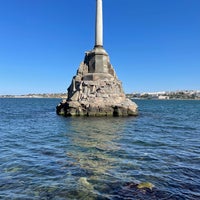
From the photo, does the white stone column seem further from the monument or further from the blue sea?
the blue sea

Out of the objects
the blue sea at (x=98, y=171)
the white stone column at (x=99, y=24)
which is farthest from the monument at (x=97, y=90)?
the blue sea at (x=98, y=171)

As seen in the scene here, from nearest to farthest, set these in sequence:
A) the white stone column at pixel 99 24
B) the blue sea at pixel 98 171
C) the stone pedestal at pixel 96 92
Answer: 1. the blue sea at pixel 98 171
2. the stone pedestal at pixel 96 92
3. the white stone column at pixel 99 24

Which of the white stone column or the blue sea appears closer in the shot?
the blue sea

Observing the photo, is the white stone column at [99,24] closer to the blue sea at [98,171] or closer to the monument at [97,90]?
the monument at [97,90]

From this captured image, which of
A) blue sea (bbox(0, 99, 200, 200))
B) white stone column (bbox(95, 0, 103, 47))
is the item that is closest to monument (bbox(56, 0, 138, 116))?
white stone column (bbox(95, 0, 103, 47))

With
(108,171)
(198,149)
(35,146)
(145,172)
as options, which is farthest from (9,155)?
(198,149)

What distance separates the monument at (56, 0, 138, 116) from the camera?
35469 millimetres

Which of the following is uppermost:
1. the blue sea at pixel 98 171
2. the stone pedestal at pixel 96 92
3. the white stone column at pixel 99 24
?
the white stone column at pixel 99 24

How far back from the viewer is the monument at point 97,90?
3547 cm

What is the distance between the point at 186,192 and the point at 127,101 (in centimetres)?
3039

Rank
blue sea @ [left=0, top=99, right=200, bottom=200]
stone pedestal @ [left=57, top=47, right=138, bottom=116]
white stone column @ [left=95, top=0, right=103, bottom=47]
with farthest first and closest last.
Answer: white stone column @ [left=95, top=0, right=103, bottom=47], stone pedestal @ [left=57, top=47, right=138, bottom=116], blue sea @ [left=0, top=99, right=200, bottom=200]

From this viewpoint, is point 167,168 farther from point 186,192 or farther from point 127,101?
point 127,101

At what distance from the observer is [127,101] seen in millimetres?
37594

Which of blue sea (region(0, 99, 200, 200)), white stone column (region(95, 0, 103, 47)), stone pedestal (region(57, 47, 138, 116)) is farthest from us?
white stone column (region(95, 0, 103, 47))
